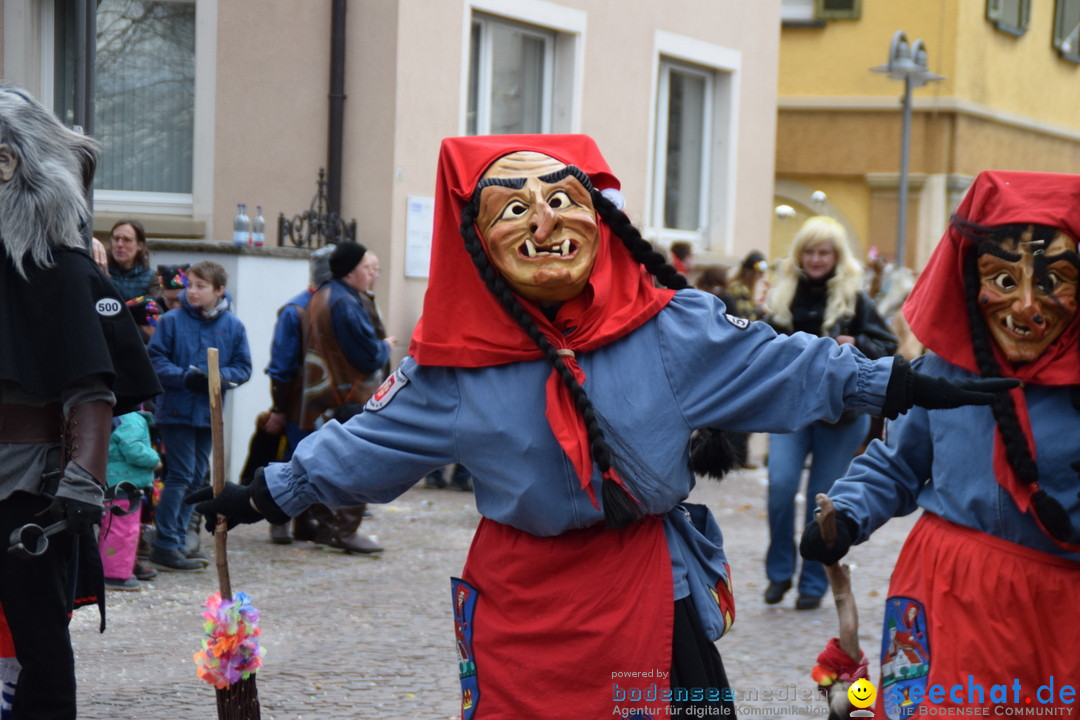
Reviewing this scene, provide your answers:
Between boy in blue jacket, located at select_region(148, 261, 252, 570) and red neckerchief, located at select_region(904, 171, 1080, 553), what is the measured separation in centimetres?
466

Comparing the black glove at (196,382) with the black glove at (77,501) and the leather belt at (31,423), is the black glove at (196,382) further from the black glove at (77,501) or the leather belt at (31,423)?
the black glove at (77,501)

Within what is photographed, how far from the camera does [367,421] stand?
333 centimetres

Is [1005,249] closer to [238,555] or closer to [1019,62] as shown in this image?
[238,555]

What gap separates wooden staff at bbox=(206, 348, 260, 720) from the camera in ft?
11.2

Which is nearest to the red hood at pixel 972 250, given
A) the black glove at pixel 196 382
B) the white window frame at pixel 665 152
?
the black glove at pixel 196 382

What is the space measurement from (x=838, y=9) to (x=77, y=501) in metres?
18.6

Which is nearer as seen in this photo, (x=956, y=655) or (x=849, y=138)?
(x=956, y=655)

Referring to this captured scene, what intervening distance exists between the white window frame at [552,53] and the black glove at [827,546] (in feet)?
26.5

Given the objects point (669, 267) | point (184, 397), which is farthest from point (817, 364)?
point (184, 397)

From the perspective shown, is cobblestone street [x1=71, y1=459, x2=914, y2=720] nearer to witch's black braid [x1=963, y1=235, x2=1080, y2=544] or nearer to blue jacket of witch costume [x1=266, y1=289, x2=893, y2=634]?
blue jacket of witch costume [x1=266, y1=289, x2=893, y2=634]


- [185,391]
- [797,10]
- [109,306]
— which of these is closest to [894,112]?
[797,10]

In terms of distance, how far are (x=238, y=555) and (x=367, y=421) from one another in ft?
16.5

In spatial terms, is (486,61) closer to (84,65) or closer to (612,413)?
(84,65)

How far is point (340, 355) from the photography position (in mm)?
8203
